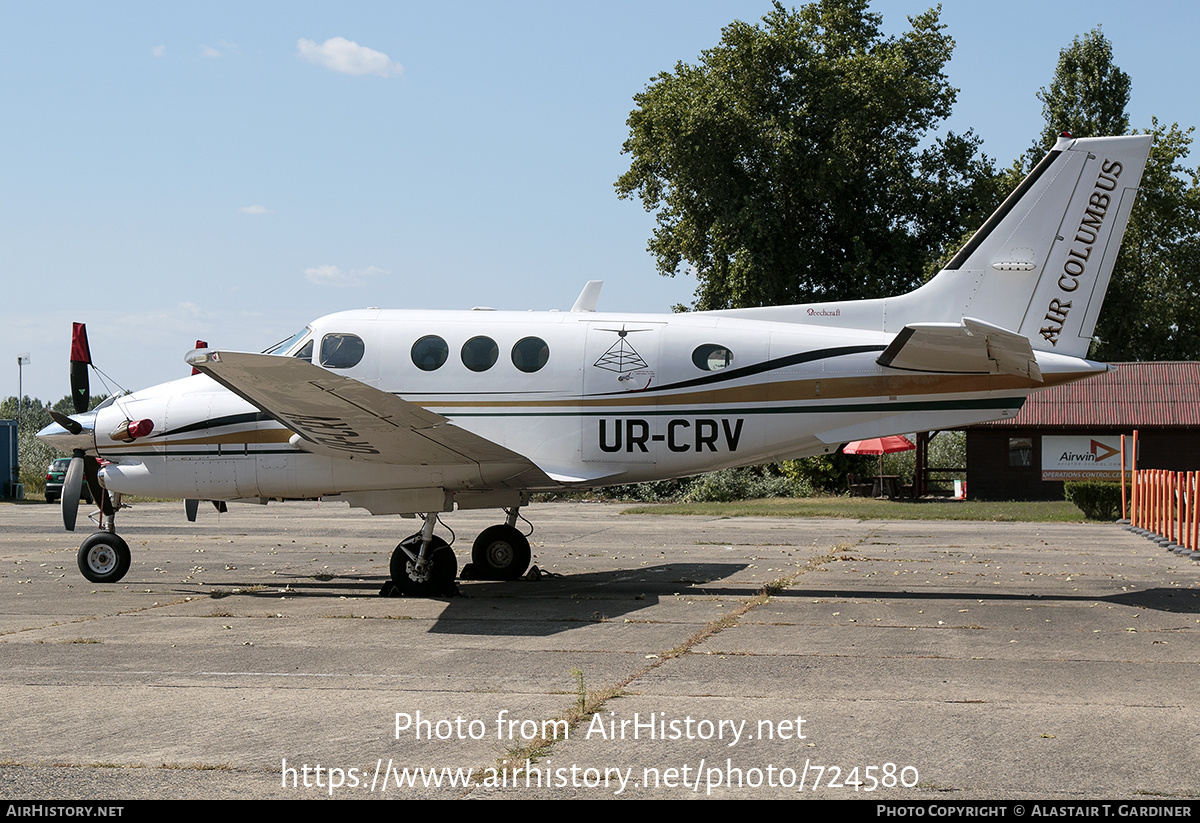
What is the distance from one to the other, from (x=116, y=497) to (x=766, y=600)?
845 centimetres

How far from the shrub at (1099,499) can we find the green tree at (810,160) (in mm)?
17576

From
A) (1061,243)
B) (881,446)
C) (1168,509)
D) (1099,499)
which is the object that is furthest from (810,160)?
(1061,243)

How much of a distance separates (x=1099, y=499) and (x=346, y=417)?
23390 millimetres

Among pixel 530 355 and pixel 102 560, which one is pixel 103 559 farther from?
pixel 530 355

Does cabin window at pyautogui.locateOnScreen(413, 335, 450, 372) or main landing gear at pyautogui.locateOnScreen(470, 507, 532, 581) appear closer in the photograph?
cabin window at pyautogui.locateOnScreen(413, 335, 450, 372)

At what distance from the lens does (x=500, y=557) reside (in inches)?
549

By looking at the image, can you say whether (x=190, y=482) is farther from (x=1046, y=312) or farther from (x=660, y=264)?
(x=660, y=264)

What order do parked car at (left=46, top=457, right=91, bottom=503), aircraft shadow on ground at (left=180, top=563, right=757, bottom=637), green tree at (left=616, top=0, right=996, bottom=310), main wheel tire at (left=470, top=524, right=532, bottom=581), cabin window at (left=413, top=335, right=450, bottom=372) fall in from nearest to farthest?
aircraft shadow on ground at (left=180, top=563, right=757, bottom=637), cabin window at (left=413, top=335, right=450, bottom=372), main wheel tire at (left=470, top=524, right=532, bottom=581), parked car at (left=46, top=457, right=91, bottom=503), green tree at (left=616, top=0, right=996, bottom=310)

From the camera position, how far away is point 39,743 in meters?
5.79

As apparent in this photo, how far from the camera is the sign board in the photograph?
36.3 m

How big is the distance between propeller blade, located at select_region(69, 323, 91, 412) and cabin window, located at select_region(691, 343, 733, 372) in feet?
26.2

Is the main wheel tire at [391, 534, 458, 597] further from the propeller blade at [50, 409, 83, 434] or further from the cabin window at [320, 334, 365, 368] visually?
the propeller blade at [50, 409, 83, 434]

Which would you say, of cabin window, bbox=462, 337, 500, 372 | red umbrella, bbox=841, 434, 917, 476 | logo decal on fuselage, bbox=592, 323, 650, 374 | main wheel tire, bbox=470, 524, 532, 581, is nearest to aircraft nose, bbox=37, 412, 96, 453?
cabin window, bbox=462, 337, 500, 372

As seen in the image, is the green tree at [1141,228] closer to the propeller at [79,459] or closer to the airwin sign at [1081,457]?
the airwin sign at [1081,457]
